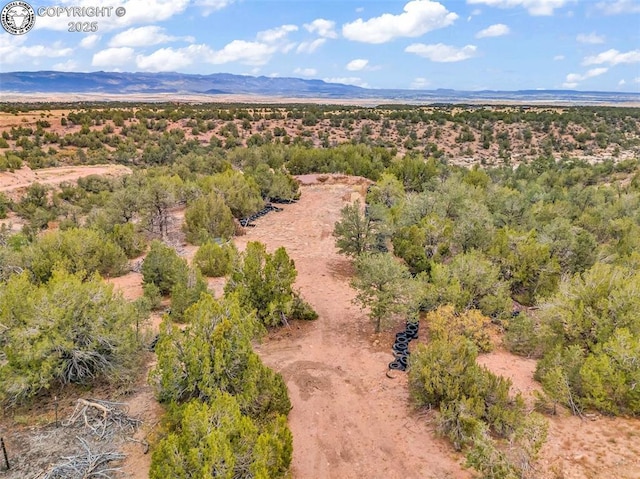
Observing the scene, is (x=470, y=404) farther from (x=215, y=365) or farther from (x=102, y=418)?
(x=102, y=418)

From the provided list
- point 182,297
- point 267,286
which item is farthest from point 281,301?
point 182,297

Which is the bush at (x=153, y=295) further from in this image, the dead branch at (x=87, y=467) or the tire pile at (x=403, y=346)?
the tire pile at (x=403, y=346)

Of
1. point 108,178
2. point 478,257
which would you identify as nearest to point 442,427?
point 478,257

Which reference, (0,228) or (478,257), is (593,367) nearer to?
(478,257)

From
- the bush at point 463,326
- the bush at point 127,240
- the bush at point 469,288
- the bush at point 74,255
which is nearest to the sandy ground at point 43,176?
the bush at point 127,240

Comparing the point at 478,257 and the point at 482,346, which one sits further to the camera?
the point at 478,257
